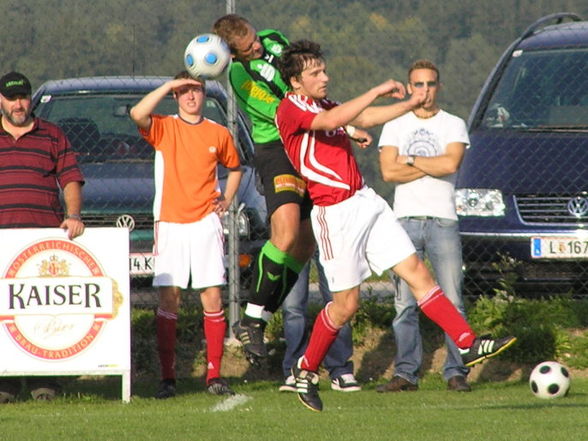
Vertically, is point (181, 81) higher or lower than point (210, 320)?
higher

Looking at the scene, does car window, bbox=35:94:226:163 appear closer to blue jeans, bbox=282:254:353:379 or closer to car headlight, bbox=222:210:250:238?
car headlight, bbox=222:210:250:238

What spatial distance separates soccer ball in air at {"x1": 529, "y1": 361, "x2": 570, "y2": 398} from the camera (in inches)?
395

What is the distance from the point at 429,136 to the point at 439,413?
2.41 metres

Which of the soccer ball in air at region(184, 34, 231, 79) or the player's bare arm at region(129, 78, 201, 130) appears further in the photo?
the player's bare arm at region(129, 78, 201, 130)

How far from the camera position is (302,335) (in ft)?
36.8

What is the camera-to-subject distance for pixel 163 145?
10.6 meters

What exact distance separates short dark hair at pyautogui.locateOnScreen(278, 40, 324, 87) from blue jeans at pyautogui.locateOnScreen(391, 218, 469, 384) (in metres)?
2.16

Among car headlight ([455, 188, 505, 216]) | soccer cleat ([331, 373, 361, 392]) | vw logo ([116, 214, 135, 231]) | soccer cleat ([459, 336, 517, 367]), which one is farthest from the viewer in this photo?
car headlight ([455, 188, 505, 216])

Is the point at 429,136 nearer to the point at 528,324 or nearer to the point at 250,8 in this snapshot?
the point at 528,324

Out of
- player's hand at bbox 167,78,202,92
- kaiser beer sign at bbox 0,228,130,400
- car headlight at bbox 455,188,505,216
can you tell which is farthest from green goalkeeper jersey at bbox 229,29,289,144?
car headlight at bbox 455,188,505,216

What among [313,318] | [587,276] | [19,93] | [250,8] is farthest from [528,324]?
[19,93]

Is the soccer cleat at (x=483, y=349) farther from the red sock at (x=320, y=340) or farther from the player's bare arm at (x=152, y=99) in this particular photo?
the player's bare arm at (x=152, y=99)

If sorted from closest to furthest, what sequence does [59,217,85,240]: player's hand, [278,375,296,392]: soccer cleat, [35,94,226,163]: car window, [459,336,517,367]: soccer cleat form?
[459,336,517,367]: soccer cleat
[59,217,85,240]: player's hand
[278,375,296,392]: soccer cleat
[35,94,226,163]: car window

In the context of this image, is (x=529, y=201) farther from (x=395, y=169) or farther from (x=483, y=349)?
(x=483, y=349)
